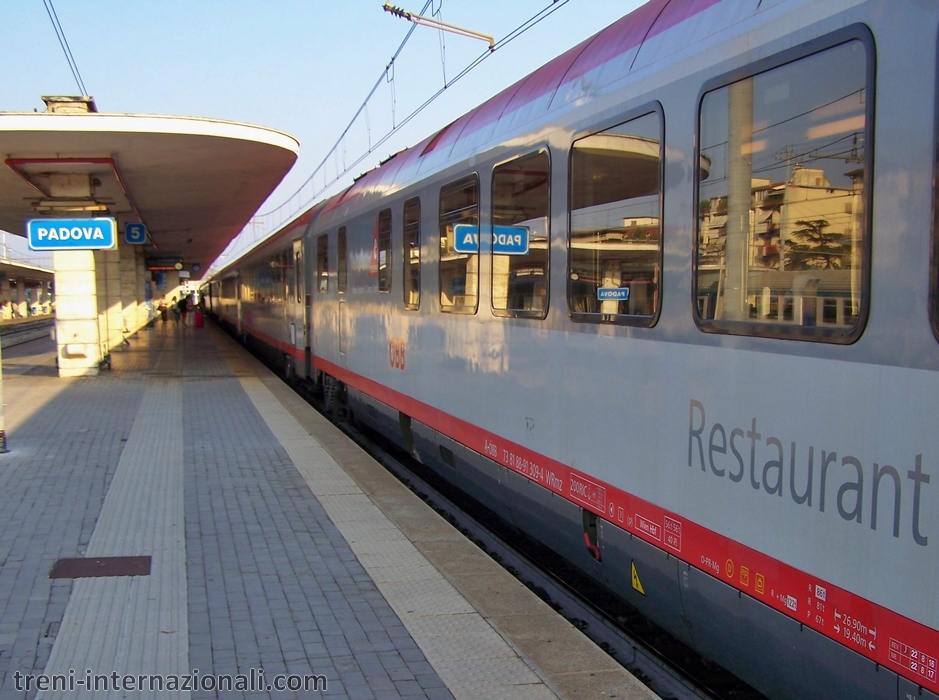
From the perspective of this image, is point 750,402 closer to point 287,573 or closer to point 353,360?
point 287,573

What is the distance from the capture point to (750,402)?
3.28 metres

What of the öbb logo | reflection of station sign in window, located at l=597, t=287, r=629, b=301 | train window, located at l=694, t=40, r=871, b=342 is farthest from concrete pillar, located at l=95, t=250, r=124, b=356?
train window, located at l=694, t=40, r=871, b=342

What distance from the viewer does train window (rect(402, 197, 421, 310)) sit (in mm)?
7672

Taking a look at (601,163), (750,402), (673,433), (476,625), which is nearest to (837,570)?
(750,402)

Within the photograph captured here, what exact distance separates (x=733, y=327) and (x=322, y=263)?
33.5 ft

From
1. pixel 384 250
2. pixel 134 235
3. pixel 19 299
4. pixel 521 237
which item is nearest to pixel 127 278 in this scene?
pixel 134 235

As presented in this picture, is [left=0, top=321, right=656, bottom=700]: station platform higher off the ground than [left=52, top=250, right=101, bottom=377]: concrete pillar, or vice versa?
[left=52, top=250, right=101, bottom=377]: concrete pillar

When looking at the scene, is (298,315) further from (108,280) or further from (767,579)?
(767,579)

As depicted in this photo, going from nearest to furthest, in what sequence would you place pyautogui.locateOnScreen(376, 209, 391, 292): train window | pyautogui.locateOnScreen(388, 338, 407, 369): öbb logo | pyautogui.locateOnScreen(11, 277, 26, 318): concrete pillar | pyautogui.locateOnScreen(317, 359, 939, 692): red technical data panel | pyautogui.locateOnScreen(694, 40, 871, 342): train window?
pyautogui.locateOnScreen(317, 359, 939, 692): red technical data panel
pyautogui.locateOnScreen(694, 40, 871, 342): train window
pyautogui.locateOnScreen(388, 338, 407, 369): öbb logo
pyautogui.locateOnScreen(376, 209, 391, 292): train window
pyautogui.locateOnScreen(11, 277, 26, 318): concrete pillar

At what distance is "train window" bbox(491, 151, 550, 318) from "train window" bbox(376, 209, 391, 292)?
2969 mm

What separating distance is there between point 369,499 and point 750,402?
4531mm

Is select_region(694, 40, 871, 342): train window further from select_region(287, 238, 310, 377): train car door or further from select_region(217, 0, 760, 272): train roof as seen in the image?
select_region(287, 238, 310, 377): train car door

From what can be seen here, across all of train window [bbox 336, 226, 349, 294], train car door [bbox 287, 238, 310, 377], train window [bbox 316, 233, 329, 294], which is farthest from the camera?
train car door [bbox 287, 238, 310, 377]

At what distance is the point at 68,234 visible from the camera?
42.4 feet
